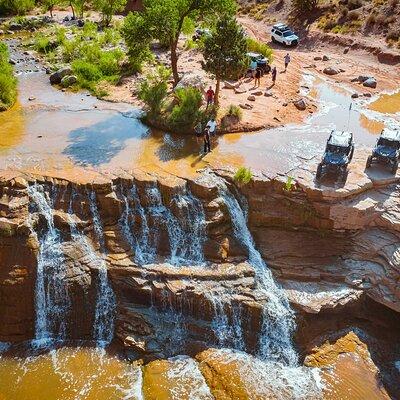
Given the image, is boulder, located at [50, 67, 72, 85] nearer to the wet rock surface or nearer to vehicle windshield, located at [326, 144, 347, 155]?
the wet rock surface

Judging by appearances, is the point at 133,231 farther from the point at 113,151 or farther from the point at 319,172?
the point at 319,172

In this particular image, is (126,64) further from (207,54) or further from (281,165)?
(281,165)

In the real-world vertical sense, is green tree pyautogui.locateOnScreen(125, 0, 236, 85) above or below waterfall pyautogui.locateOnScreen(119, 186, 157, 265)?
above

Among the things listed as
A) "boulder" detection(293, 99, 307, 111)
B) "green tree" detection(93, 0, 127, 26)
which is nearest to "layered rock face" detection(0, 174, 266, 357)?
"boulder" detection(293, 99, 307, 111)

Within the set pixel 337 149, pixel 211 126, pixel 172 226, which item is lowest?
pixel 172 226

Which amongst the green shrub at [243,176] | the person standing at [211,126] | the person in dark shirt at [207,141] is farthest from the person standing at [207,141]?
the green shrub at [243,176]

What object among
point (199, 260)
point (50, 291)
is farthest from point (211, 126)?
point (50, 291)
